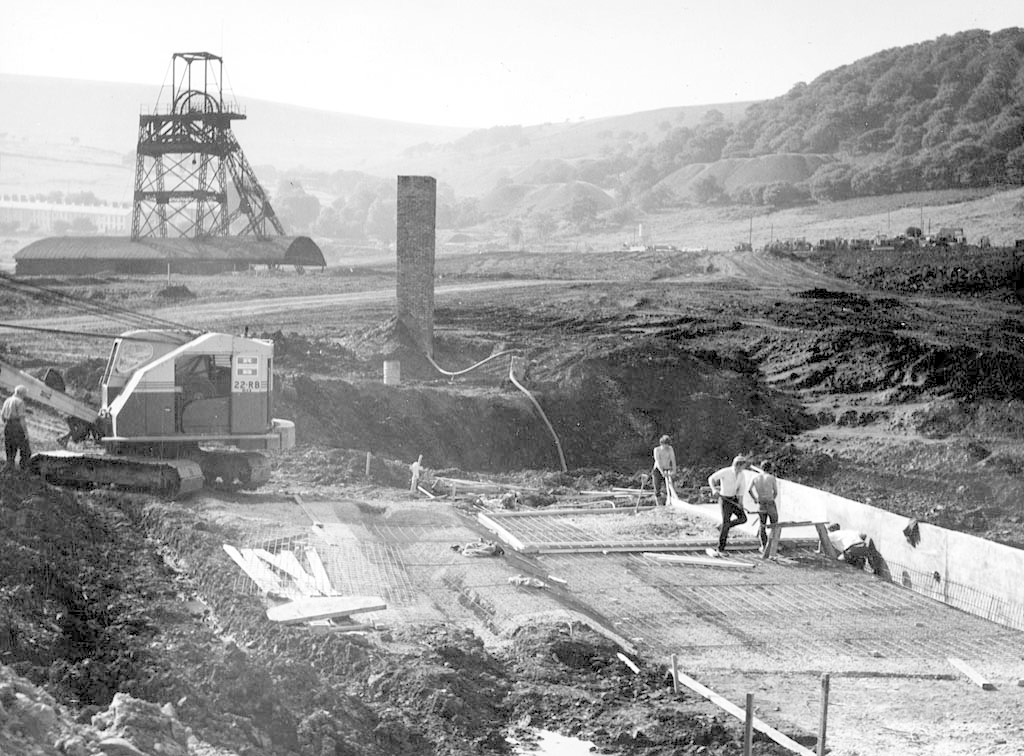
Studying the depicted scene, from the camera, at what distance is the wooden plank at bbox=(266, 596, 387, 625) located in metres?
9.81

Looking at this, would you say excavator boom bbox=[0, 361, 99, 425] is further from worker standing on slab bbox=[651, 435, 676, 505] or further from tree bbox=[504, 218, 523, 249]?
tree bbox=[504, 218, 523, 249]

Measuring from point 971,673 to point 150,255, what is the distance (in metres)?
37.9

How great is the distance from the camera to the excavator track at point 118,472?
1481 cm

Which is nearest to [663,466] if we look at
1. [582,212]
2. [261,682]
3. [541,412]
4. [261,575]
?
[541,412]

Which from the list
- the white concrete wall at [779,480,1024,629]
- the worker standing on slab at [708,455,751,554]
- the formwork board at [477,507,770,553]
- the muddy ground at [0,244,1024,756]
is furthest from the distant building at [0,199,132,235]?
the white concrete wall at [779,480,1024,629]

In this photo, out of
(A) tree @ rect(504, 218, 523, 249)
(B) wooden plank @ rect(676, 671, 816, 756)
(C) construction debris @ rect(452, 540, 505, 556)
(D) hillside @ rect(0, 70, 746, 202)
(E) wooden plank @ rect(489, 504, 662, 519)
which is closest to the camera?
(B) wooden plank @ rect(676, 671, 816, 756)

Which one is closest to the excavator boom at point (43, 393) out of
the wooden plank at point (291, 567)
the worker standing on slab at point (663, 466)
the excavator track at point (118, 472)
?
the excavator track at point (118, 472)

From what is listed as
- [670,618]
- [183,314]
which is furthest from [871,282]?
[670,618]

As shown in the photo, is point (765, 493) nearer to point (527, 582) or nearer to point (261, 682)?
point (527, 582)

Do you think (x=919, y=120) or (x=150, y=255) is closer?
(x=150, y=255)

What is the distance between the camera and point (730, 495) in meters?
13.8

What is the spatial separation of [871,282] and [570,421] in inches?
834

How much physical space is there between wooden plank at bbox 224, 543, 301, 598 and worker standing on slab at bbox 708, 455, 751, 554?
5284 millimetres

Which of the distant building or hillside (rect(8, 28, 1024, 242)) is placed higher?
hillside (rect(8, 28, 1024, 242))
